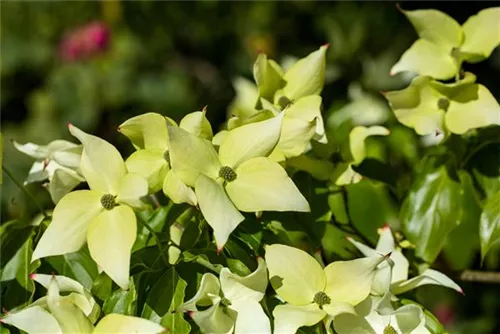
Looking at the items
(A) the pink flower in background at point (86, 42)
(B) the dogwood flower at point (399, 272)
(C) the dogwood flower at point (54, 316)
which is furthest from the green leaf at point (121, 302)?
(A) the pink flower in background at point (86, 42)

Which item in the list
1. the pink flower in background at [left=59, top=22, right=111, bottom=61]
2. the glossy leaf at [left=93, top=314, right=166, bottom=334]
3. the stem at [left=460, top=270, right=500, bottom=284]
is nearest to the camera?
the glossy leaf at [left=93, top=314, right=166, bottom=334]

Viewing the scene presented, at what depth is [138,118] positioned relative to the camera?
661 mm

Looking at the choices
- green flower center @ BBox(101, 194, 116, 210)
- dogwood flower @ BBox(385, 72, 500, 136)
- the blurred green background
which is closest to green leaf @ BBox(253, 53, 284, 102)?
dogwood flower @ BBox(385, 72, 500, 136)

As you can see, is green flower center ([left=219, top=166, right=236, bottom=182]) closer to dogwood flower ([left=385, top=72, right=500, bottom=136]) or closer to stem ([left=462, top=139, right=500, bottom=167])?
dogwood flower ([left=385, top=72, right=500, bottom=136])

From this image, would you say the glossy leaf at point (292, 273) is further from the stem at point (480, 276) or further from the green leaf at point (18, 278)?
the stem at point (480, 276)

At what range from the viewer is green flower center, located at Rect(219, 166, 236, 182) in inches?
25.4

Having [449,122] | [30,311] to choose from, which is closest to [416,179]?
[449,122]

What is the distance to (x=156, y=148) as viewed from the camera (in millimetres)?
677

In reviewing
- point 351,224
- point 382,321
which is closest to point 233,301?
point 382,321

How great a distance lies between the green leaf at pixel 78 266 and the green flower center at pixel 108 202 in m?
0.11

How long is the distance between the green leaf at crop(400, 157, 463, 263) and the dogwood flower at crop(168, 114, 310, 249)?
0.23 meters

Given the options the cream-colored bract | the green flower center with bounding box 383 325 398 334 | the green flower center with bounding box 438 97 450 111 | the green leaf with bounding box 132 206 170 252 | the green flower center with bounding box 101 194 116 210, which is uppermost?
the green flower center with bounding box 101 194 116 210

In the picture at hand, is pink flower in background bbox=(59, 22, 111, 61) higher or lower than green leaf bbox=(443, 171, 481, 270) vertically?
lower

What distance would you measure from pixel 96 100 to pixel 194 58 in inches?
17.4
